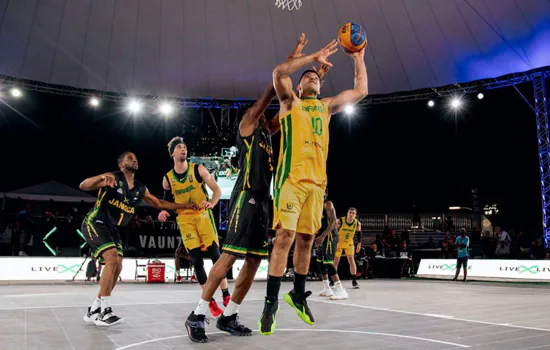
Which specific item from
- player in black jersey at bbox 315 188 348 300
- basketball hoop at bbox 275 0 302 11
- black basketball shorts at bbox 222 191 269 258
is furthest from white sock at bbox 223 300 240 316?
basketball hoop at bbox 275 0 302 11

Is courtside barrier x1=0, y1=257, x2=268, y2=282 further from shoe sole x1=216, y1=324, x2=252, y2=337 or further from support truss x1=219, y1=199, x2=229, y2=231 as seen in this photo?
shoe sole x1=216, y1=324, x2=252, y2=337

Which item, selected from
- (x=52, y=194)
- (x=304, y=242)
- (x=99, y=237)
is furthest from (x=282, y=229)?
(x=52, y=194)

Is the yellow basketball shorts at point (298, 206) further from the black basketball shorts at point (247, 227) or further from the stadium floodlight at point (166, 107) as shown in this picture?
the stadium floodlight at point (166, 107)

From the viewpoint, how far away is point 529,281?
16.0 metres

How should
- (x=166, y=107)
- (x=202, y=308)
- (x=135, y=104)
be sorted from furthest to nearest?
1. (x=166, y=107)
2. (x=135, y=104)
3. (x=202, y=308)

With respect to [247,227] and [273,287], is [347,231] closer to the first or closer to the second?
[247,227]

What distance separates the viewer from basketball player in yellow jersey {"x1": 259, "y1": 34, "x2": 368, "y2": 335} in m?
4.11

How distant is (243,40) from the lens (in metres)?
21.4

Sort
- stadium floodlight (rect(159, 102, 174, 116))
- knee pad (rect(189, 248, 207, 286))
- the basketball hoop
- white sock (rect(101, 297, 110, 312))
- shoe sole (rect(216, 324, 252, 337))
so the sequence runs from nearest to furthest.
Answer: shoe sole (rect(216, 324, 252, 337)) → white sock (rect(101, 297, 110, 312)) → knee pad (rect(189, 248, 207, 286)) → the basketball hoop → stadium floodlight (rect(159, 102, 174, 116))

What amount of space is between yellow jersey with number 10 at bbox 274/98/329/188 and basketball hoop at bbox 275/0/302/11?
16.7 metres

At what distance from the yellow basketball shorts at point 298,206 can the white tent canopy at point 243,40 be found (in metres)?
17.1

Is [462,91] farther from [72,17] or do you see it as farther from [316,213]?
[316,213]

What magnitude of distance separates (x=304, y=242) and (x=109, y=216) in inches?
120

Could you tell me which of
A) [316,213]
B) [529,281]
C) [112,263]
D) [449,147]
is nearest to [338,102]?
[316,213]
